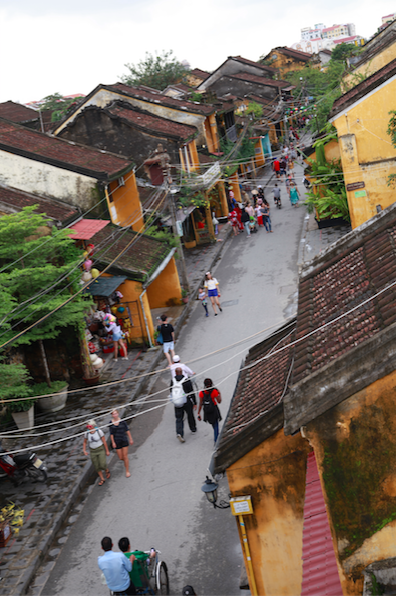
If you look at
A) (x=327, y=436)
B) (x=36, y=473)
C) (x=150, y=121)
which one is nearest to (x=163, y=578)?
(x=36, y=473)

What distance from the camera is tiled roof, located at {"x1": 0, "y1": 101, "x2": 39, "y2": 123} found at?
160 ft

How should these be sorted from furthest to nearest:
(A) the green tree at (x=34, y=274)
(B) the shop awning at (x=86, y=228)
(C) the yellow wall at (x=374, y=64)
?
1. (C) the yellow wall at (x=374, y=64)
2. (B) the shop awning at (x=86, y=228)
3. (A) the green tree at (x=34, y=274)

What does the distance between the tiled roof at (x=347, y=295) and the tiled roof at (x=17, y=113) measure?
44.0m

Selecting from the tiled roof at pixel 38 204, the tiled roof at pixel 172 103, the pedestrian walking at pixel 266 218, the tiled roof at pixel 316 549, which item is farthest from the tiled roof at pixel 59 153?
the tiled roof at pixel 316 549

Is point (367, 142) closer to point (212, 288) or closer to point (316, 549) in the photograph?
point (212, 288)

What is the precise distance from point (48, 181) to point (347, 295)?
1439 centimetres

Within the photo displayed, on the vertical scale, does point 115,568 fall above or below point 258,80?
below

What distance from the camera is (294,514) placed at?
8.04m

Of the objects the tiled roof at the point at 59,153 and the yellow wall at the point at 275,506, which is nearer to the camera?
the yellow wall at the point at 275,506

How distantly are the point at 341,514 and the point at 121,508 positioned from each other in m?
6.99

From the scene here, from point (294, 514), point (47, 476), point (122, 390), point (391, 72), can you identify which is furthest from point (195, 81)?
point (294, 514)

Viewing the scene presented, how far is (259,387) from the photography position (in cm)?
944

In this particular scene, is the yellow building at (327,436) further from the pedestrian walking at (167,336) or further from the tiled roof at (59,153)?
the tiled roof at (59,153)

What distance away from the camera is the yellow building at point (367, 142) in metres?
22.0
